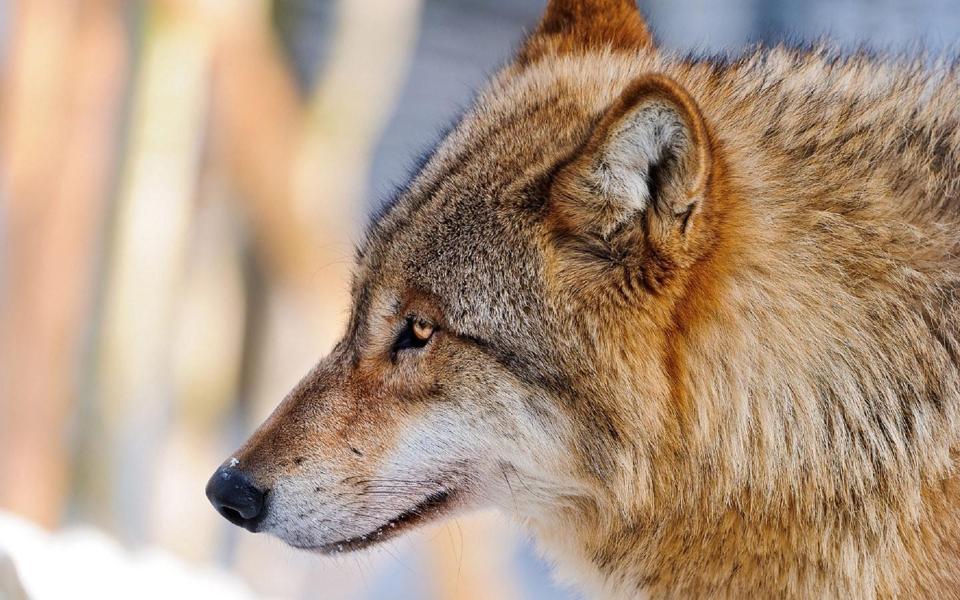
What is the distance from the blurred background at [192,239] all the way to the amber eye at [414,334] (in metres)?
3.03

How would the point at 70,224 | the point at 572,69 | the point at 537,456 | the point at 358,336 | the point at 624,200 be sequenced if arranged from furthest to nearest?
the point at 70,224
the point at 572,69
the point at 358,336
the point at 537,456
the point at 624,200

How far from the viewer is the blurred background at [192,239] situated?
567cm

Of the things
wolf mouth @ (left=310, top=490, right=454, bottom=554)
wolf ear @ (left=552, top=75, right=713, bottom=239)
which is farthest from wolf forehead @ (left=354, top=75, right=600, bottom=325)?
wolf mouth @ (left=310, top=490, right=454, bottom=554)

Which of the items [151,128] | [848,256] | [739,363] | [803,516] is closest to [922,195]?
[848,256]

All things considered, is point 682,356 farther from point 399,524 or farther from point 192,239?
point 192,239

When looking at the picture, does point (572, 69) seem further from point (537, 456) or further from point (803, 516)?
point (803, 516)

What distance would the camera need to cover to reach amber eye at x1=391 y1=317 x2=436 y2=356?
2.43 meters

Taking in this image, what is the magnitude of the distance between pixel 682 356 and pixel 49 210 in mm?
4658

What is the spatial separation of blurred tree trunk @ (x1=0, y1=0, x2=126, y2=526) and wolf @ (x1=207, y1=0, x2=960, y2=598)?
3.90m

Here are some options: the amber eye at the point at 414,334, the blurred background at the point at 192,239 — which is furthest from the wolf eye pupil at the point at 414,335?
the blurred background at the point at 192,239

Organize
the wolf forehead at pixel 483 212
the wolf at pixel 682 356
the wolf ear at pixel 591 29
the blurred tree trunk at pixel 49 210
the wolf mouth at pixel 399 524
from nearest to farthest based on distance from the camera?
the wolf at pixel 682 356 < the wolf forehead at pixel 483 212 < the wolf mouth at pixel 399 524 < the wolf ear at pixel 591 29 < the blurred tree trunk at pixel 49 210

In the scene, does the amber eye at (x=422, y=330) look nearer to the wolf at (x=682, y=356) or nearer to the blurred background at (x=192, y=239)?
the wolf at (x=682, y=356)

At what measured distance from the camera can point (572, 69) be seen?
2.80 metres

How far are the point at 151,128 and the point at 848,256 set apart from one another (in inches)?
188
